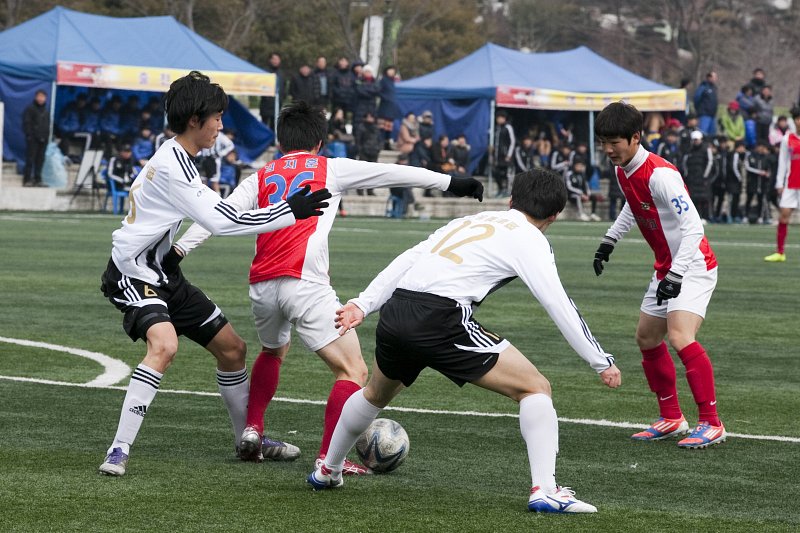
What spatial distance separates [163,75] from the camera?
32.7 meters

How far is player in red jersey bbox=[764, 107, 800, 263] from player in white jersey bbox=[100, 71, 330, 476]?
15.8m

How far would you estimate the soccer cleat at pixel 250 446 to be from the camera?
22.6 feet

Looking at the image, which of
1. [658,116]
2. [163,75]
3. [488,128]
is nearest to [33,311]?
[163,75]

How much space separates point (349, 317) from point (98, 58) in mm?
27809

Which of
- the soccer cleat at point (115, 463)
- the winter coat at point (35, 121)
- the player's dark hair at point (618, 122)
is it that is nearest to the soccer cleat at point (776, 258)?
the player's dark hair at point (618, 122)

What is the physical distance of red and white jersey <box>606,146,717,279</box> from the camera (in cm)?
764

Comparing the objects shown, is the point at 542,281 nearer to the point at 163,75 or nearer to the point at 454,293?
the point at 454,293

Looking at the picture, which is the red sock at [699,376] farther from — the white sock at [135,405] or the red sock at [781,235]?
the red sock at [781,235]

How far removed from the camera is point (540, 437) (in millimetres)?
5734

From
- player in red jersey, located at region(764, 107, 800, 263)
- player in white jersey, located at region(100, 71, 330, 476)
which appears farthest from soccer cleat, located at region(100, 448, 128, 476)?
player in red jersey, located at region(764, 107, 800, 263)

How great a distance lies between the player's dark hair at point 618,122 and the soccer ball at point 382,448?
2.16 m

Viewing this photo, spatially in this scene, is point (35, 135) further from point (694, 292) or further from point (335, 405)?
point (335, 405)

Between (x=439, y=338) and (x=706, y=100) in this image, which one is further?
(x=706, y=100)

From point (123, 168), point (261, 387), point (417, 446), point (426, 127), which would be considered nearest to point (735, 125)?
point (426, 127)
